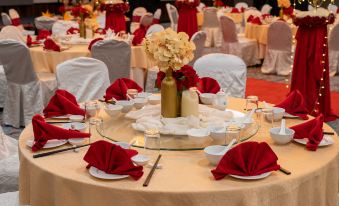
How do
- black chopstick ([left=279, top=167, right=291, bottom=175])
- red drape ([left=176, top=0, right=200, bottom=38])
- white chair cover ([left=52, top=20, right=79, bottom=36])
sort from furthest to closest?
red drape ([left=176, top=0, right=200, bottom=38]), white chair cover ([left=52, top=20, right=79, bottom=36]), black chopstick ([left=279, top=167, right=291, bottom=175])

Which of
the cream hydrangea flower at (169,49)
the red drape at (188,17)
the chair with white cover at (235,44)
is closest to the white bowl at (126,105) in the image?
the cream hydrangea flower at (169,49)

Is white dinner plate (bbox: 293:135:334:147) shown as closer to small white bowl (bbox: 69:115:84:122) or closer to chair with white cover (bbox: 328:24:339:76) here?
small white bowl (bbox: 69:115:84:122)

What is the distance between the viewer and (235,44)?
9477 mm

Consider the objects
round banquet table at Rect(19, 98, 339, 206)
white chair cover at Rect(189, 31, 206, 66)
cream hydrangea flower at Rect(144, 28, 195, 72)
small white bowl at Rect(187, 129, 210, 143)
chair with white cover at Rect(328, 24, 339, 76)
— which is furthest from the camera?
chair with white cover at Rect(328, 24, 339, 76)

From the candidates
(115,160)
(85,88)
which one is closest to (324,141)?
(115,160)

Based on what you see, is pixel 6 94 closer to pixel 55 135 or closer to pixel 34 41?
pixel 34 41

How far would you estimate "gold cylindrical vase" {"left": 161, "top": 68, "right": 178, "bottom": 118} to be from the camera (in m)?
2.96

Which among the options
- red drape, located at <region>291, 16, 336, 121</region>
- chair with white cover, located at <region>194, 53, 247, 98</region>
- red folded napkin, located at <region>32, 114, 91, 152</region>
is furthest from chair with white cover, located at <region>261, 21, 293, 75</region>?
red folded napkin, located at <region>32, 114, 91, 152</region>

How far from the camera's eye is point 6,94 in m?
6.02

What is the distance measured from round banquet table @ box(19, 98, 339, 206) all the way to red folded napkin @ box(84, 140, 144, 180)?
42 mm

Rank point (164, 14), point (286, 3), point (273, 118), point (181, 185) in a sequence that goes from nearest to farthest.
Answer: point (181, 185) < point (273, 118) < point (286, 3) < point (164, 14)

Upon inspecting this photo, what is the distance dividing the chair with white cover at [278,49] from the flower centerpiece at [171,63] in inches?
232

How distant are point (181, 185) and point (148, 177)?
15 cm

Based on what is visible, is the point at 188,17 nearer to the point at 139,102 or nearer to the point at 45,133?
the point at 139,102
